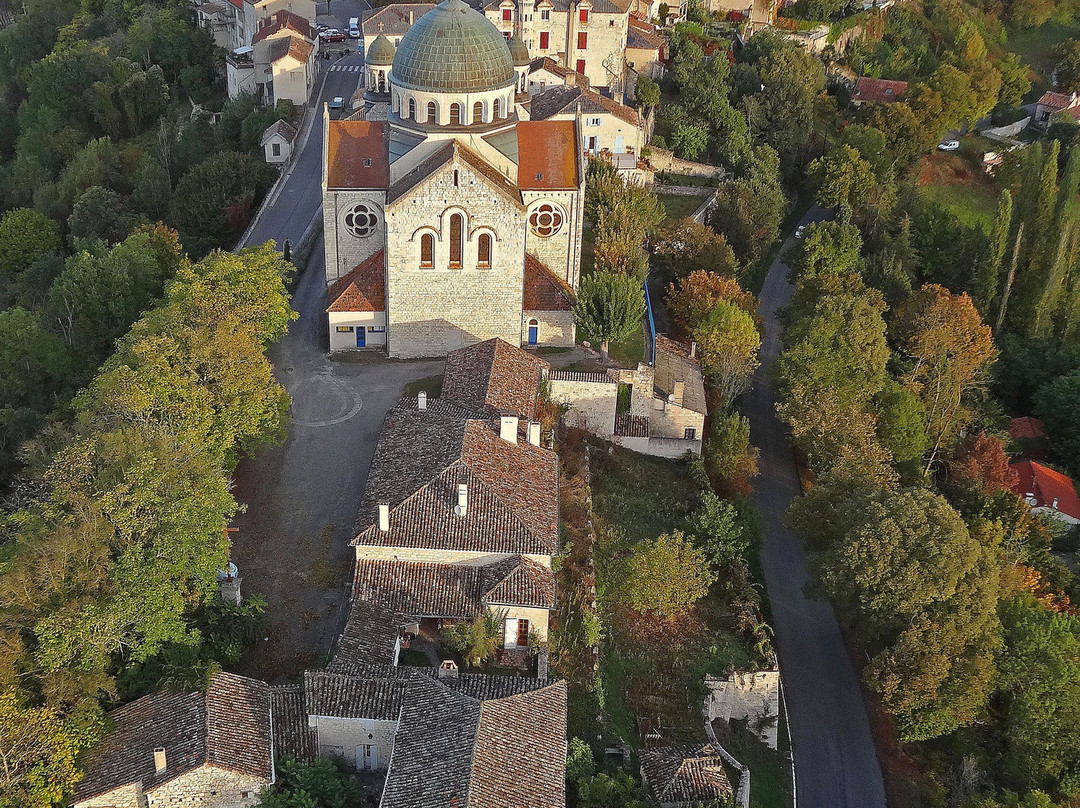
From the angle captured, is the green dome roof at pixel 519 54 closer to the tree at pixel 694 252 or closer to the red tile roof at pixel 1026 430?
the tree at pixel 694 252

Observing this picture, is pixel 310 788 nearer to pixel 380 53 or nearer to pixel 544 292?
pixel 544 292

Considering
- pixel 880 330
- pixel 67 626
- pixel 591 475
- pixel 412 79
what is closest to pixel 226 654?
pixel 67 626

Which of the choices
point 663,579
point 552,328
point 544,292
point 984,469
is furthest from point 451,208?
point 984,469

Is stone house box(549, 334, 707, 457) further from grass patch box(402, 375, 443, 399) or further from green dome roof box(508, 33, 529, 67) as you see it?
green dome roof box(508, 33, 529, 67)

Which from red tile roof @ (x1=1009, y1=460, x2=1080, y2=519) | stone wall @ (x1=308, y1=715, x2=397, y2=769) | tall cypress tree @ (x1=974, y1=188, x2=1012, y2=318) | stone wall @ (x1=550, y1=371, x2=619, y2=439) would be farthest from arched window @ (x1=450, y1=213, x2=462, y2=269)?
tall cypress tree @ (x1=974, y1=188, x2=1012, y2=318)

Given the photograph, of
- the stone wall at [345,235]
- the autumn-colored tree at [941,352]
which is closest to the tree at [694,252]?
the autumn-colored tree at [941,352]
